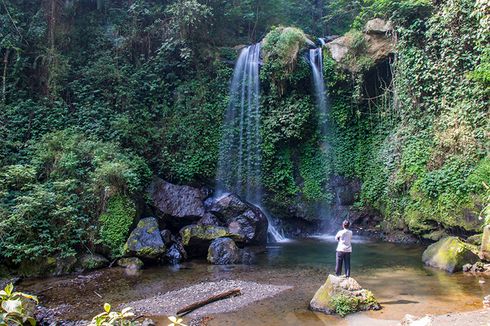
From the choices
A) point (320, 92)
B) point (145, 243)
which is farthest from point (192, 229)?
point (320, 92)

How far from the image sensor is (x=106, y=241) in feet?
37.1

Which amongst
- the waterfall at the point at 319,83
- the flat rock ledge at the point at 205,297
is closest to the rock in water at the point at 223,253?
the flat rock ledge at the point at 205,297

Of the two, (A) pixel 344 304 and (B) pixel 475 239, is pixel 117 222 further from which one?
(B) pixel 475 239

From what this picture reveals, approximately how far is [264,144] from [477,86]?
8127 mm

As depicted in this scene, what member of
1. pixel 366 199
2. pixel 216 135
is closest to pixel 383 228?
pixel 366 199

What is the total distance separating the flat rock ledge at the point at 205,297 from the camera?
24.7ft

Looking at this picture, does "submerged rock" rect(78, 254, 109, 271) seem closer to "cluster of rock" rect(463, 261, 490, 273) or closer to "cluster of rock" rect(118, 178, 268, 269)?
"cluster of rock" rect(118, 178, 268, 269)

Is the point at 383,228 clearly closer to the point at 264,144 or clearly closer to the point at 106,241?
the point at 264,144

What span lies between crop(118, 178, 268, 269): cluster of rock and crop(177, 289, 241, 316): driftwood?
2973mm

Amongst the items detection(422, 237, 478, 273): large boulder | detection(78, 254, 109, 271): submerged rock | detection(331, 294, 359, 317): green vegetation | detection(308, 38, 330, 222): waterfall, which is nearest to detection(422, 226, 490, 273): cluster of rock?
detection(422, 237, 478, 273): large boulder

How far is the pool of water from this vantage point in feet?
23.1

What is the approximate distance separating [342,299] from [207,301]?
268 cm

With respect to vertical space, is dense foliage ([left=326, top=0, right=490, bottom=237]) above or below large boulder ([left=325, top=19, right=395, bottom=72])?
below

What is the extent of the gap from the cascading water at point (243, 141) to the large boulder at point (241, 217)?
2.09m
